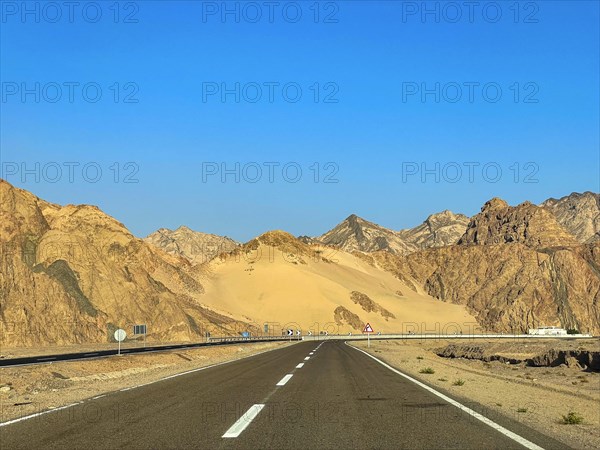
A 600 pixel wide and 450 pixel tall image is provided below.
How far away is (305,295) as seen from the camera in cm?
16175

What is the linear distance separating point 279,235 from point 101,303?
Answer: 113427 mm

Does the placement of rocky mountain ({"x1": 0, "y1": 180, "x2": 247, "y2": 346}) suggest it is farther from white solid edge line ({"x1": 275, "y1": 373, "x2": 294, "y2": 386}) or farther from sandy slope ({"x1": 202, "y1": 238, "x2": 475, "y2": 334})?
white solid edge line ({"x1": 275, "y1": 373, "x2": 294, "y2": 386})

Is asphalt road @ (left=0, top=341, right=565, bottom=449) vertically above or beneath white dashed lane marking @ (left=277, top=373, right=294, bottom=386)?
above

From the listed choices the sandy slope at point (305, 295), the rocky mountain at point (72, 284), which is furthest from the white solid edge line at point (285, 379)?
the sandy slope at point (305, 295)

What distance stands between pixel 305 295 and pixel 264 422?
150 m

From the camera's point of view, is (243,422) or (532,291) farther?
(532,291)

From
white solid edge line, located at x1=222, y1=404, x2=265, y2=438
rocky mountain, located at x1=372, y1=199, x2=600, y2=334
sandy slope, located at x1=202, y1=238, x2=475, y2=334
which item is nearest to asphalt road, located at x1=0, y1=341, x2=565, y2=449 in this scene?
white solid edge line, located at x1=222, y1=404, x2=265, y2=438

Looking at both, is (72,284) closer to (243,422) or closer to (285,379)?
(285,379)

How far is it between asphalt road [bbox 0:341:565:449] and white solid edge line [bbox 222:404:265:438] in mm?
17

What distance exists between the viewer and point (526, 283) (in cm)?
18612


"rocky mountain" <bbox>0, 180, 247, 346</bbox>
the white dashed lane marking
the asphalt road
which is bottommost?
the white dashed lane marking

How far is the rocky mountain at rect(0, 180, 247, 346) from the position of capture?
6831 centimetres

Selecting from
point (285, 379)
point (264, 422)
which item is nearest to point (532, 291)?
point (285, 379)

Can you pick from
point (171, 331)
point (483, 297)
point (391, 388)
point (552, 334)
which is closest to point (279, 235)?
point (483, 297)
